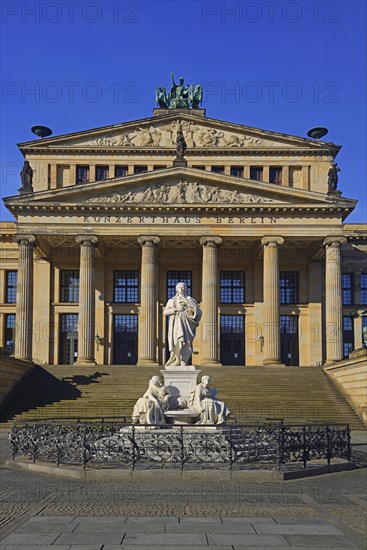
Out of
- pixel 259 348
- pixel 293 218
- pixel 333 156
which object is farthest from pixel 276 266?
pixel 333 156

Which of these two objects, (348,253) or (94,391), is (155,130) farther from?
(94,391)

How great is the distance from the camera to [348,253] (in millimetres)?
67062

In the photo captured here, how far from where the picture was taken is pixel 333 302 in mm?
55906

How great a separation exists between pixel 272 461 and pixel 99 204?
39.3m

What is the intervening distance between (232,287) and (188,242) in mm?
7545

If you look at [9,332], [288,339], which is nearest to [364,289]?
[288,339]

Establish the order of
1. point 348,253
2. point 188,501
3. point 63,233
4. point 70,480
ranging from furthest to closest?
point 348,253, point 63,233, point 70,480, point 188,501

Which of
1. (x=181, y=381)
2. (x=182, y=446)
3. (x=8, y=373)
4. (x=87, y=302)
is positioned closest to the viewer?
(x=182, y=446)

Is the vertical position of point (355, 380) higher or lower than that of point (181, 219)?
lower

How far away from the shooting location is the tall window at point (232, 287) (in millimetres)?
64688

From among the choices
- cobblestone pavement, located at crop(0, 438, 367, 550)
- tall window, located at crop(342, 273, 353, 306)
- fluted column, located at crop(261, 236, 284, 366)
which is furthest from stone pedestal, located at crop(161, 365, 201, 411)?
tall window, located at crop(342, 273, 353, 306)

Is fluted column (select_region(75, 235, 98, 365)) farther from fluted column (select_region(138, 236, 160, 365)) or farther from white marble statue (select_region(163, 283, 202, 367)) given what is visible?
white marble statue (select_region(163, 283, 202, 367))

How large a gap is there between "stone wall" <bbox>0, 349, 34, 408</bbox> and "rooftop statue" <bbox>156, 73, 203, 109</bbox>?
33.0 metres

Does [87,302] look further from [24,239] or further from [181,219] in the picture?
[181,219]
